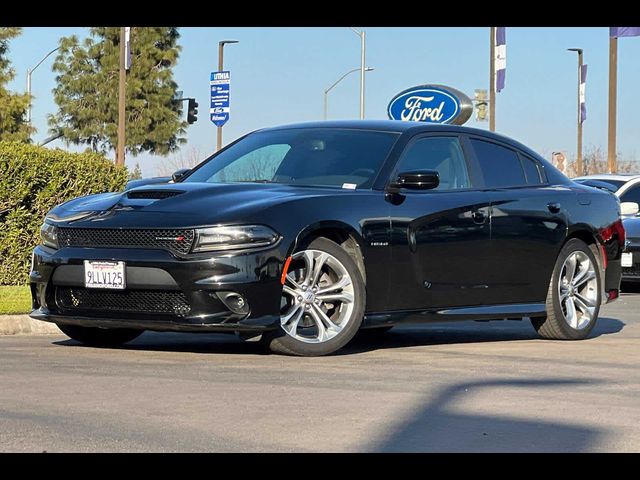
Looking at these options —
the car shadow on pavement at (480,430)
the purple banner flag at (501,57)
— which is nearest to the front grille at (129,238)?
the car shadow on pavement at (480,430)

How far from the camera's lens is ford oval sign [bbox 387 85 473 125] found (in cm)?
1819

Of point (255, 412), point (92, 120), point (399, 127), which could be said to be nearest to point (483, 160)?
point (399, 127)

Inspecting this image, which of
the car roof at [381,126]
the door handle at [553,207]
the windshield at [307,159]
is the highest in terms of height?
the car roof at [381,126]

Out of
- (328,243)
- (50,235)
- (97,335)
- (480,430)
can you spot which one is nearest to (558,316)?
(328,243)

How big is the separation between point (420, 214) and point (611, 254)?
2534 millimetres

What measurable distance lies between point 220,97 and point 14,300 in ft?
84.6

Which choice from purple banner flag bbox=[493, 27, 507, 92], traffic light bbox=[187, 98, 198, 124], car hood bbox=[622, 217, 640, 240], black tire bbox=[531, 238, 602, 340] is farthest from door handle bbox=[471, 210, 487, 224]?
traffic light bbox=[187, 98, 198, 124]

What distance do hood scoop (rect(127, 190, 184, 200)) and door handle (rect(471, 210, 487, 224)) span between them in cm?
214

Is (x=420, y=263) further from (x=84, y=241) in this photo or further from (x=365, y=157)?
(x=84, y=241)

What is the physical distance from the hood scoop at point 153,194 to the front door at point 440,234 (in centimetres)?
144

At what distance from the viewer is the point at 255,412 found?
6.30 meters

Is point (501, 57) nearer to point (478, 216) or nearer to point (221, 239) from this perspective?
point (478, 216)

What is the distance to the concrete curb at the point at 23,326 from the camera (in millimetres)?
10438

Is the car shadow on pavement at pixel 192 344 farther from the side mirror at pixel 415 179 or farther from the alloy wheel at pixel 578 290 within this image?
the alloy wheel at pixel 578 290
